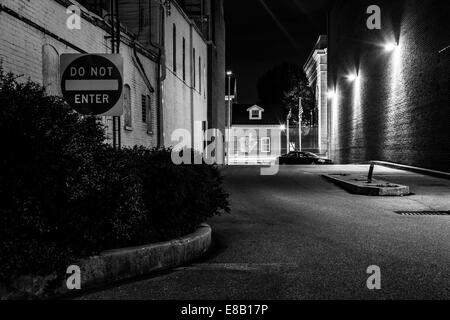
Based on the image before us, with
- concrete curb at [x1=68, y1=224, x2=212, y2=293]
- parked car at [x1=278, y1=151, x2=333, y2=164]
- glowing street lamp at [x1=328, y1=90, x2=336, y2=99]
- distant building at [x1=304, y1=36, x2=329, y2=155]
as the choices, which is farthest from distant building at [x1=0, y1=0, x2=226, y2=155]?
distant building at [x1=304, y1=36, x2=329, y2=155]

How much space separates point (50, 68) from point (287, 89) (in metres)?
69.1

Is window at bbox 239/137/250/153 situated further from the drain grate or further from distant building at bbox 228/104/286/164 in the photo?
the drain grate

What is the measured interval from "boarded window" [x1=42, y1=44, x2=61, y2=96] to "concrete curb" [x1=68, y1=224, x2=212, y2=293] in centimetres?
638

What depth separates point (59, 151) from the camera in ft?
17.2

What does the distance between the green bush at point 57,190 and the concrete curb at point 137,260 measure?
0.54ft

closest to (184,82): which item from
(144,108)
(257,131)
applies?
(144,108)

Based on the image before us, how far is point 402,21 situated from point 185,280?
25.0 meters

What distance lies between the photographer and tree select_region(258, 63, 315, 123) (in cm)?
7050

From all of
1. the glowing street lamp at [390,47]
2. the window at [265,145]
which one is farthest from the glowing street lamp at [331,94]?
the window at [265,145]

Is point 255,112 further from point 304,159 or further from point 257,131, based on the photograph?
point 304,159

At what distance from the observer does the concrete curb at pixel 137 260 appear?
523 centimetres

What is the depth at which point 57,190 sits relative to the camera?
203 inches

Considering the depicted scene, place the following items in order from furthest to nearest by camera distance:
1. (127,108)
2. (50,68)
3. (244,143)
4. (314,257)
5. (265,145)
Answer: (244,143) < (265,145) < (127,108) < (50,68) < (314,257)

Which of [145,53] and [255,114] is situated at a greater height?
[255,114]
